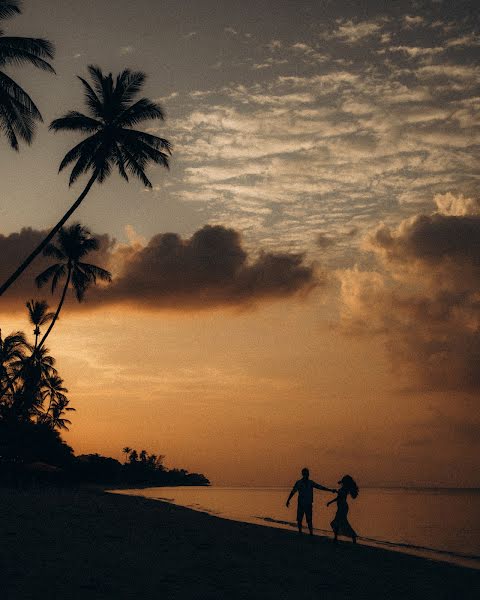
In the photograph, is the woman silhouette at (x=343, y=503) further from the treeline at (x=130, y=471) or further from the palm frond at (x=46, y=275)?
the treeline at (x=130, y=471)

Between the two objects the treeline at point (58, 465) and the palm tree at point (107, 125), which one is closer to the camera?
the palm tree at point (107, 125)

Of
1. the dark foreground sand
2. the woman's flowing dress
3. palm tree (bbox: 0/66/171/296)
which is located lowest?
the dark foreground sand

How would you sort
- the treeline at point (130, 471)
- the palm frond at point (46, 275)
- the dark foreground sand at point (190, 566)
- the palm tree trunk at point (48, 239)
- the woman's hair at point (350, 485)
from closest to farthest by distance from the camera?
the dark foreground sand at point (190, 566), the woman's hair at point (350, 485), the palm tree trunk at point (48, 239), the palm frond at point (46, 275), the treeline at point (130, 471)

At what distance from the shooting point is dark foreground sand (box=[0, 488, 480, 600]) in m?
8.45

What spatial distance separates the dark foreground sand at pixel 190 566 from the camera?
8453 millimetres

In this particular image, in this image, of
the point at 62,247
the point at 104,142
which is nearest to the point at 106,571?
the point at 104,142

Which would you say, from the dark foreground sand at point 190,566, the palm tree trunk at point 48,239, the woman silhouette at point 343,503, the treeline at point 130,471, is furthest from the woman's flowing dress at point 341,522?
the treeline at point 130,471

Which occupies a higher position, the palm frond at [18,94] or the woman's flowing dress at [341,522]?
the palm frond at [18,94]

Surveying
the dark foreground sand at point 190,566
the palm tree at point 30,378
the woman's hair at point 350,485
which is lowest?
the dark foreground sand at point 190,566

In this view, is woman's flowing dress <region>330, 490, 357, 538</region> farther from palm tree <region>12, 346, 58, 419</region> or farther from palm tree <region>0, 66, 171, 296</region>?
palm tree <region>12, 346, 58, 419</region>

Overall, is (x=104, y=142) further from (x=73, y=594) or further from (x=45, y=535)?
(x=73, y=594)

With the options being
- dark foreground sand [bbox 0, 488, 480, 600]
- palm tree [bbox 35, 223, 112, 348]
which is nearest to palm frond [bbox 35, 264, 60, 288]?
palm tree [bbox 35, 223, 112, 348]

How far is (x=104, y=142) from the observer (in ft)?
90.4

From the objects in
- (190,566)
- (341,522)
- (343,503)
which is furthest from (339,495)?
(190,566)
